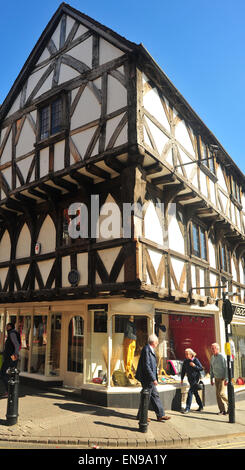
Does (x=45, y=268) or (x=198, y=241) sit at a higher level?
(x=198, y=241)

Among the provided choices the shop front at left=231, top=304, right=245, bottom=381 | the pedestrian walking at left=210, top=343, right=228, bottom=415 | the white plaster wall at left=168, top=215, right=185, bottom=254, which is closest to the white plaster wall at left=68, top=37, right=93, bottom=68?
the white plaster wall at left=168, top=215, right=185, bottom=254

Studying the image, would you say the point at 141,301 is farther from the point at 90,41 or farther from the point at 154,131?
the point at 90,41

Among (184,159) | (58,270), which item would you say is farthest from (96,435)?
(184,159)

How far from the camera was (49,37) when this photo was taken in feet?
41.5

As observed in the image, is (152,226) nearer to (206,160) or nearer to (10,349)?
(10,349)

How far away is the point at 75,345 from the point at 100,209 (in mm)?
4041

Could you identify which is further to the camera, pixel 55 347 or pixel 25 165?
pixel 25 165

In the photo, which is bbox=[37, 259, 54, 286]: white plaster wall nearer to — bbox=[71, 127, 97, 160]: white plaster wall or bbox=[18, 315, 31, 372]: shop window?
bbox=[18, 315, 31, 372]: shop window

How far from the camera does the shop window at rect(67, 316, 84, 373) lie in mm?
10086

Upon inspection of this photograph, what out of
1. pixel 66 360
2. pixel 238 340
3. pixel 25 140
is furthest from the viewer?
pixel 238 340

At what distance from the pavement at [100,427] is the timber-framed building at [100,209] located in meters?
0.90

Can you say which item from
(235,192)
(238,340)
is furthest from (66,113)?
(238,340)

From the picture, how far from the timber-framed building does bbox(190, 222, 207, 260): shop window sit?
0.04 metres

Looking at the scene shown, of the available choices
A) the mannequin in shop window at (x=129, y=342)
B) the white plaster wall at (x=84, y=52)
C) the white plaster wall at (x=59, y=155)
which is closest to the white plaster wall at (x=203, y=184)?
the white plaster wall at (x=59, y=155)
